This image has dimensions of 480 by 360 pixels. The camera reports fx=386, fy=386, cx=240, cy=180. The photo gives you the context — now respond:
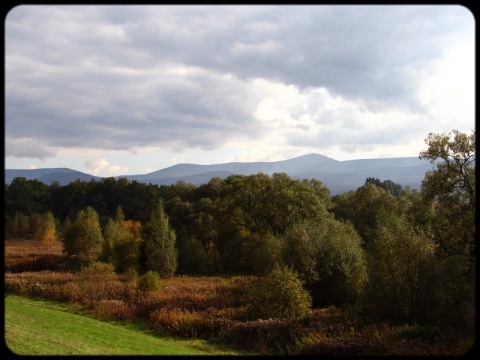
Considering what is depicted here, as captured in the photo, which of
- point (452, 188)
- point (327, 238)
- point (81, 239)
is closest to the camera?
point (452, 188)

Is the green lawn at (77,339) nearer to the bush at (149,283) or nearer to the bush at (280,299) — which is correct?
the bush at (280,299)

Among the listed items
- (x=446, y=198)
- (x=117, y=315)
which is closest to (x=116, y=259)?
(x=117, y=315)

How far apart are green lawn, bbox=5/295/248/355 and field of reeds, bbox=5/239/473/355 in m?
1.20

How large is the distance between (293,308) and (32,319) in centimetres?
1049

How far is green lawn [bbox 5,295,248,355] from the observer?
990cm

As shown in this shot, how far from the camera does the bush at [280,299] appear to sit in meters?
16.7

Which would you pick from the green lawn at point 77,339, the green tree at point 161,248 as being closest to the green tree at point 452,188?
the green lawn at point 77,339

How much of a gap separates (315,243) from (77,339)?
12881 millimetres

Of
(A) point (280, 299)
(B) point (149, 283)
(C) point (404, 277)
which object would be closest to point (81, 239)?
(B) point (149, 283)

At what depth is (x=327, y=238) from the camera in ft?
68.9

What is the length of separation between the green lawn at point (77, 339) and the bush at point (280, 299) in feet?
10.3

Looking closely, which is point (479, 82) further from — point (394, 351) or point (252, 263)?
point (252, 263)

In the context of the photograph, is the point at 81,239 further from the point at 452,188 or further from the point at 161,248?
the point at 452,188

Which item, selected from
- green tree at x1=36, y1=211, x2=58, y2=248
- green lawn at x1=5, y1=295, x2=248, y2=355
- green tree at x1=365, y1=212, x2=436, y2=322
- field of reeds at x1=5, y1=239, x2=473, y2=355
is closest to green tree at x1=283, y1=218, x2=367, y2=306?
field of reeds at x1=5, y1=239, x2=473, y2=355
